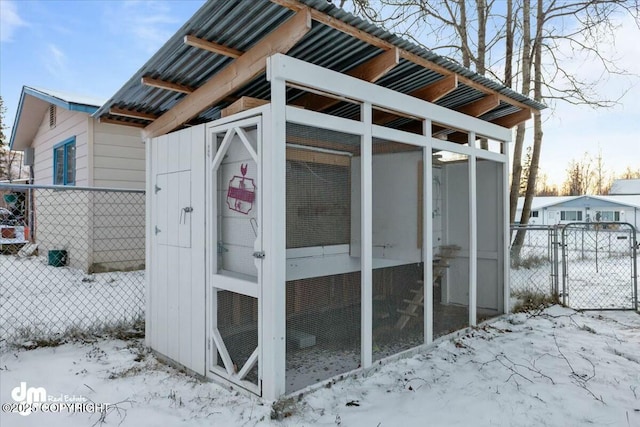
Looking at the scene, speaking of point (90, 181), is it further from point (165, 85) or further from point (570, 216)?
point (570, 216)

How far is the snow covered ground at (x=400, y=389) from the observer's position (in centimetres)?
246

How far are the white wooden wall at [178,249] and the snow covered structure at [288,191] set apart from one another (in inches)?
0.6

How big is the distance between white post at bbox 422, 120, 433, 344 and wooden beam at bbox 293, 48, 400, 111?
875 millimetres

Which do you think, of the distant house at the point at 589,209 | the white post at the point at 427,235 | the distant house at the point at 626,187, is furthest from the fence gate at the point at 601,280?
the distant house at the point at 626,187

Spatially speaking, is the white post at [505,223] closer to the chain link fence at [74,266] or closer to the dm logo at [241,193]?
the dm logo at [241,193]

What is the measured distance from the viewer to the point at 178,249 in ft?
10.8

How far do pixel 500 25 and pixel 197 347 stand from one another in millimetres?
9164

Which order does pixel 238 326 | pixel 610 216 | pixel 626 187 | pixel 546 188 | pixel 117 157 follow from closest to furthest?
pixel 238 326 → pixel 117 157 → pixel 610 216 → pixel 626 187 → pixel 546 188

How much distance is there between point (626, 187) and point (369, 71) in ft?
126

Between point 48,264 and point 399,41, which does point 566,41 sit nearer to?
point 399,41

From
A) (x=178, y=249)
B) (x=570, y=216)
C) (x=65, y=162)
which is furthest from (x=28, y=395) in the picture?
(x=570, y=216)

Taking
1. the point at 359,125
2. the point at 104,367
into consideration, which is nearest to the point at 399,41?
the point at 359,125

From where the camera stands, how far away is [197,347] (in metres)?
3.07

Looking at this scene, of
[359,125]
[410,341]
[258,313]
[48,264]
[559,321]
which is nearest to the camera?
[258,313]
